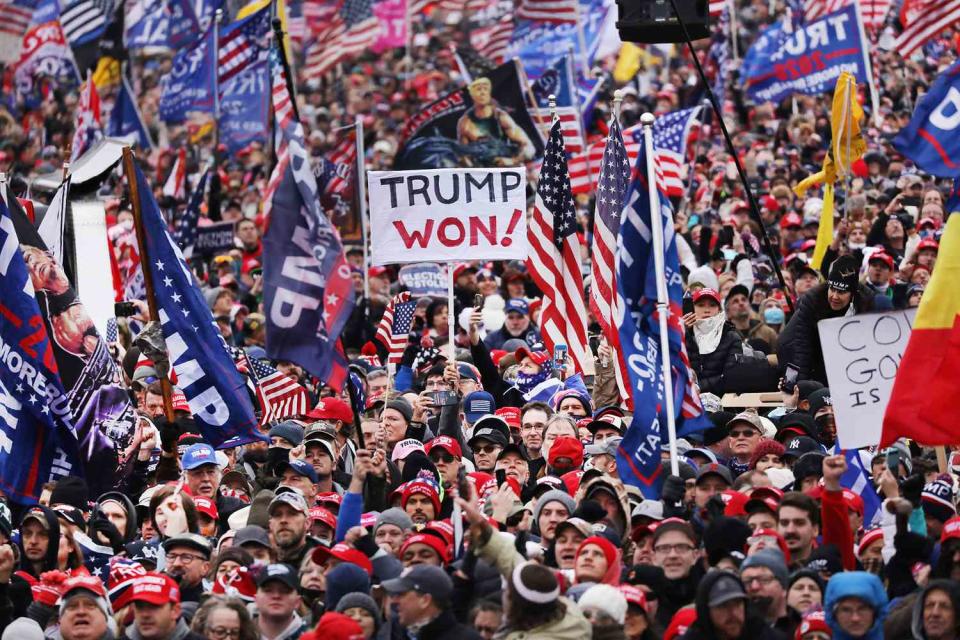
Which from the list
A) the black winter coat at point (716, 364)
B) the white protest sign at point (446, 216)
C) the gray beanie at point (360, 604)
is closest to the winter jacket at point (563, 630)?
the gray beanie at point (360, 604)

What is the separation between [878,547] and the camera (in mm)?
11953

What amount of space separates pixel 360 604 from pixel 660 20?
6.70m

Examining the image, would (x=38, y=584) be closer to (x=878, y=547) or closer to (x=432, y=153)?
(x=878, y=547)

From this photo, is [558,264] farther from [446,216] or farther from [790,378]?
[790,378]

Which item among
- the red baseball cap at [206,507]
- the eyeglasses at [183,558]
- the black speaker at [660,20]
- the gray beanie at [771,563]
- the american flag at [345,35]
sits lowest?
the red baseball cap at [206,507]

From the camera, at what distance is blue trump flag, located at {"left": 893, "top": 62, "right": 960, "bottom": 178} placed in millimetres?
13047

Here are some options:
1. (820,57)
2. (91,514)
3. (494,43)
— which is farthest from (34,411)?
(494,43)

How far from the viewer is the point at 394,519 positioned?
501 inches

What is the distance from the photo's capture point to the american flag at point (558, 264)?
16906mm

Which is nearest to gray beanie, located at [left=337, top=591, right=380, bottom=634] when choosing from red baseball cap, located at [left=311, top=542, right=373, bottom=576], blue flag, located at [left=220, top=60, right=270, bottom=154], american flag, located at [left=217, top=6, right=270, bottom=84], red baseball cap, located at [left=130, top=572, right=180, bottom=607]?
red baseball cap, located at [left=311, top=542, right=373, bottom=576]

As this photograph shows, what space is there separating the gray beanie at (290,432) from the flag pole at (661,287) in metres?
2.91

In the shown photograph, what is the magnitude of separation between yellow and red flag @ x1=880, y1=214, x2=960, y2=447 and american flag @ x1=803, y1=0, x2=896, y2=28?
15.1 meters

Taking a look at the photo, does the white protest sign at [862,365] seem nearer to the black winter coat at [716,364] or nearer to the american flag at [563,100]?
the black winter coat at [716,364]

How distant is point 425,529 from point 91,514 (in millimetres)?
2618
